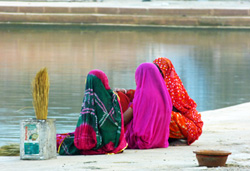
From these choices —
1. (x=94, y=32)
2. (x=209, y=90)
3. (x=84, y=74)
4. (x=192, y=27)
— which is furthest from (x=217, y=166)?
(x=192, y=27)

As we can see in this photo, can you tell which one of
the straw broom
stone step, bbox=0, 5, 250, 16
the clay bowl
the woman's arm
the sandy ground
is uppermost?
stone step, bbox=0, 5, 250, 16

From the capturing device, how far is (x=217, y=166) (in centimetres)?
406

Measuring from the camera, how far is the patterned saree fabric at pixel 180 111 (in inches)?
208

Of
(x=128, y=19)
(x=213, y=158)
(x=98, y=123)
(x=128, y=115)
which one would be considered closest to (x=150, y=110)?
(x=128, y=115)

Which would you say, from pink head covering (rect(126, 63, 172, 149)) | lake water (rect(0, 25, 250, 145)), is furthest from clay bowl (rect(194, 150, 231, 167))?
lake water (rect(0, 25, 250, 145))

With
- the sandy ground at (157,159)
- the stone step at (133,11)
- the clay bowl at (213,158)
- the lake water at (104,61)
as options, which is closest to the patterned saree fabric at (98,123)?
the sandy ground at (157,159)

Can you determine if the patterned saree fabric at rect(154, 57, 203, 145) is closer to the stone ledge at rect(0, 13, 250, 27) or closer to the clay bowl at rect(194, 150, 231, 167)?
the clay bowl at rect(194, 150, 231, 167)

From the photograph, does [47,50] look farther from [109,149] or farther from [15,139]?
[109,149]

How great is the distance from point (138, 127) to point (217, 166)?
1197 millimetres

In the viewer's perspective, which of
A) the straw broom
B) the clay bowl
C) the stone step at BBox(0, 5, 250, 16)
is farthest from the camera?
the stone step at BBox(0, 5, 250, 16)

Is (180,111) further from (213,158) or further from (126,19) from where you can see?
(126,19)

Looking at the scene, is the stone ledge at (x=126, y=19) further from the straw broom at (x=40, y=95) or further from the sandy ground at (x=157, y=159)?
the straw broom at (x=40, y=95)

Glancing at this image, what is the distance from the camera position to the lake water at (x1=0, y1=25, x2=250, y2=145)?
8.61 meters

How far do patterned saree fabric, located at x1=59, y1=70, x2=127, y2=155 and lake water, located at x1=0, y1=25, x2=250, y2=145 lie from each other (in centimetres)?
154
